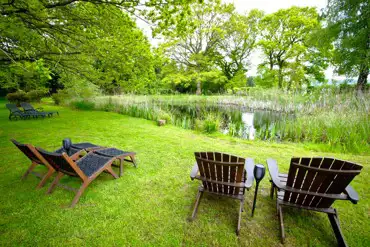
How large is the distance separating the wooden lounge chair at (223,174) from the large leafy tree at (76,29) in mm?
3523

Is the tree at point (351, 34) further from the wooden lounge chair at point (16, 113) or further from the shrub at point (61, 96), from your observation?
the shrub at point (61, 96)

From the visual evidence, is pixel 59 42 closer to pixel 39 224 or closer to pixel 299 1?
pixel 39 224

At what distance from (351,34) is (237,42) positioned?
18258mm

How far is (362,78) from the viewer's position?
31.6 feet

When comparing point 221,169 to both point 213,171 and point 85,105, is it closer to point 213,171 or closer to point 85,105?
point 213,171

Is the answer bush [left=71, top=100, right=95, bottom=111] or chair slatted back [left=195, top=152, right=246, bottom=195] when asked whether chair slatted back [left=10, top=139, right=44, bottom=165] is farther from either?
bush [left=71, top=100, right=95, bottom=111]

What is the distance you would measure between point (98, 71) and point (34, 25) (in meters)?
4.63

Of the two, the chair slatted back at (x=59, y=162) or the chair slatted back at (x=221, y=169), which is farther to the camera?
the chair slatted back at (x=59, y=162)

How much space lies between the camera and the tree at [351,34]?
895cm

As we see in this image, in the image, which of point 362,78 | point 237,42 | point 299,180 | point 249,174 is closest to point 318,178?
point 299,180

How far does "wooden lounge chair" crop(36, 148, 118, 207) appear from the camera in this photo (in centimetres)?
249

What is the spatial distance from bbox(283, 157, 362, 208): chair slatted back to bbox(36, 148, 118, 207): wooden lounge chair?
107 inches

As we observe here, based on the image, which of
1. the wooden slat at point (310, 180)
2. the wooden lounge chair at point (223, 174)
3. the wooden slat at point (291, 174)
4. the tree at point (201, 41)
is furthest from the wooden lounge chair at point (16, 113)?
the tree at point (201, 41)

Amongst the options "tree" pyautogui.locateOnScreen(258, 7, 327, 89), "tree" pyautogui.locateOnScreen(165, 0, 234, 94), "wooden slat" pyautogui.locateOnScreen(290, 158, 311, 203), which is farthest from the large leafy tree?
"tree" pyautogui.locateOnScreen(258, 7, 327, 89)
